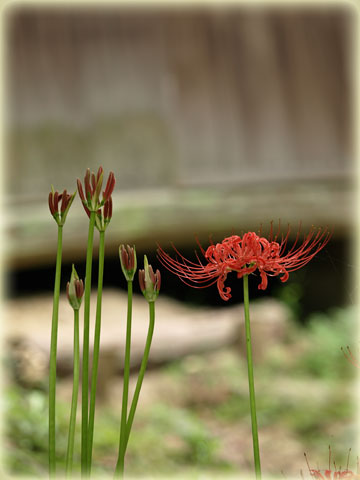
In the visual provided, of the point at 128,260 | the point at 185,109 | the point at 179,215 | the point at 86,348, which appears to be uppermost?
the point at 185,109

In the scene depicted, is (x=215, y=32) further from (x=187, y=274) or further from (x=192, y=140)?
(x=187, y=274)

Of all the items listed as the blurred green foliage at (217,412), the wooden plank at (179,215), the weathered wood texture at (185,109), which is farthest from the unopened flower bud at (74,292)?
the weathered wood texture at (185,109)

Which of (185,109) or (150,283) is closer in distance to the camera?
(150,283)

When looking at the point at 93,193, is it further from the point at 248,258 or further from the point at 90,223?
the point at 248,258

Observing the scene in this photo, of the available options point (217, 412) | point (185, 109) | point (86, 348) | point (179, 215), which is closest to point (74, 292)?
point (86, 348)

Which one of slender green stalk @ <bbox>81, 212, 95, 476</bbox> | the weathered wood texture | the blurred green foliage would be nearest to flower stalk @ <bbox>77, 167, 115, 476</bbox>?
slender green stalk @ <bbox>81, 212, 95, 476</bbox>

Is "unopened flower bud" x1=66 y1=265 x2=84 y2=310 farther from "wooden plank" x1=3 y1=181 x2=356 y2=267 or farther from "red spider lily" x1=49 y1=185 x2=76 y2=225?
"wooden plank" x1=3 y1=181 x2=356 y2=267

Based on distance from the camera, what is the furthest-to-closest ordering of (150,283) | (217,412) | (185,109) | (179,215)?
(185,109) → (179,215) → (217,412) → (150,283)
